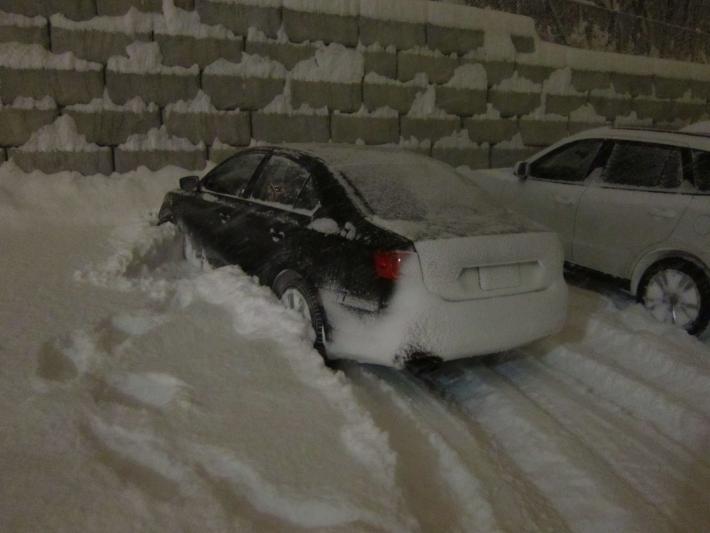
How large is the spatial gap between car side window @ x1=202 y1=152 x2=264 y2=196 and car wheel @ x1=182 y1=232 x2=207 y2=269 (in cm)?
51

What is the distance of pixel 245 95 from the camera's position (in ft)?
22.8

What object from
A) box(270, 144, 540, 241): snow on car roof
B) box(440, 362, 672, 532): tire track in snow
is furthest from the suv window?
box(440, 362, 672, 532): tire track in snow

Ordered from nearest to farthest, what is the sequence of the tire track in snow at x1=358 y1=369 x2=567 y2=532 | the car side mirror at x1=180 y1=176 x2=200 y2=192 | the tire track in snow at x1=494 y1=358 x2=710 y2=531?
the tire track in snow at x1=358 y1=369 x2=567 y2=532, the tire track in snow at x1=494 y1=358 x2=710 y2=531, the car side mirror at x1=180 y1=176 x2=200 y2=192

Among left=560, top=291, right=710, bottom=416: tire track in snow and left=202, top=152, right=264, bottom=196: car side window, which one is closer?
left=560, top=291, right=710, bottom=416: tire track in snow

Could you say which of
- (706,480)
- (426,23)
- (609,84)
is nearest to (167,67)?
(426,23)

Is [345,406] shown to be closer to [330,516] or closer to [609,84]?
[330,516]

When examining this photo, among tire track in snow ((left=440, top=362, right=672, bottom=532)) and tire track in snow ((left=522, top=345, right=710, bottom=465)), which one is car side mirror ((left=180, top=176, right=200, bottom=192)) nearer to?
tire track in snow ((left=440, top=362, right=672, bottom=532))

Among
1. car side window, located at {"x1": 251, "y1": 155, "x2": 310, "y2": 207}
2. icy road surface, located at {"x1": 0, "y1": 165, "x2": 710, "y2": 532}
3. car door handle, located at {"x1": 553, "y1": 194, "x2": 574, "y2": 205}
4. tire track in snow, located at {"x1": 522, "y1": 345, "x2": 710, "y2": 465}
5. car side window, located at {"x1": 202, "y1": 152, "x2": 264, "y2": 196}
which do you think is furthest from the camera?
car door handle, located at {"x1": 553, "y1": 194, "x2": 574, "y2": 205}

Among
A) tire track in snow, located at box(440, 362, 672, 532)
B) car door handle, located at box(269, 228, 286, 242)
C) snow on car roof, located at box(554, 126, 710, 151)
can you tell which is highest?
snow on car roof, located at box(554, 126, 710, 151)

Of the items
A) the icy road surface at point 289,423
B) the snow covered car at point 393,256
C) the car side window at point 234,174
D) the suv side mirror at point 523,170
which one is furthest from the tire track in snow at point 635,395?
the car side window at point 234,174

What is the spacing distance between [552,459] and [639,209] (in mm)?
3134

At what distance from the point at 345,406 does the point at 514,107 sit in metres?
6.99

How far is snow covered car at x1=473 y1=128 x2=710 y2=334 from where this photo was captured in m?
4.97

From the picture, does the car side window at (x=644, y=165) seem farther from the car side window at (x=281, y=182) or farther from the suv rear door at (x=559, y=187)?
the car side window at (x=281, y=182)
